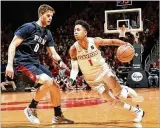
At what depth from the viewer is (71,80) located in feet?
19.1

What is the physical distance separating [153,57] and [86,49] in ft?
44.7

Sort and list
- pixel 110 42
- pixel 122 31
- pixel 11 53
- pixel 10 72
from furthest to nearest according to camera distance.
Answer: pixel 122 31 < pixel 110 42 < pixel 11 53 < pixel 10 72

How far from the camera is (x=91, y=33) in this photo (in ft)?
69.1

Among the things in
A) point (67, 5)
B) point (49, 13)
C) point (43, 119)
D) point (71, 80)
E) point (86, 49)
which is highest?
point (67, 5)

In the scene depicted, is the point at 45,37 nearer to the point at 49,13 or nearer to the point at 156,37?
the point at 49,13

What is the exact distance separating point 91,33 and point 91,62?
601 inches

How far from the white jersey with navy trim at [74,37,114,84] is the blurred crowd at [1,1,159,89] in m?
10.8

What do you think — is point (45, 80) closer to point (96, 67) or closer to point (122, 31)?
point (96, 67)

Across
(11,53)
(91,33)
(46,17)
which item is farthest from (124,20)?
(11,53)

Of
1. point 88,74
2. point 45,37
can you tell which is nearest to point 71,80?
point 88,74

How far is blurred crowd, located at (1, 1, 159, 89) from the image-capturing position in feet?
60.6

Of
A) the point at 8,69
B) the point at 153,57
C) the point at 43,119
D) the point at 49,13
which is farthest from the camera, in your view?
the point at 153,57

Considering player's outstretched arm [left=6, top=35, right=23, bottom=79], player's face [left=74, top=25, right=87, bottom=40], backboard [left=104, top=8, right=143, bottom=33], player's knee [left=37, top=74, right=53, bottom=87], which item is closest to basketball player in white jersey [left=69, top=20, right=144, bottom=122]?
player's face [left=74, top=25, right=87, bottom=40]

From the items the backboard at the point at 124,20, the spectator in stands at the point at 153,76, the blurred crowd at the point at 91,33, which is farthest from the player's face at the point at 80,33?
the spectator in stands at the point at 153,76
